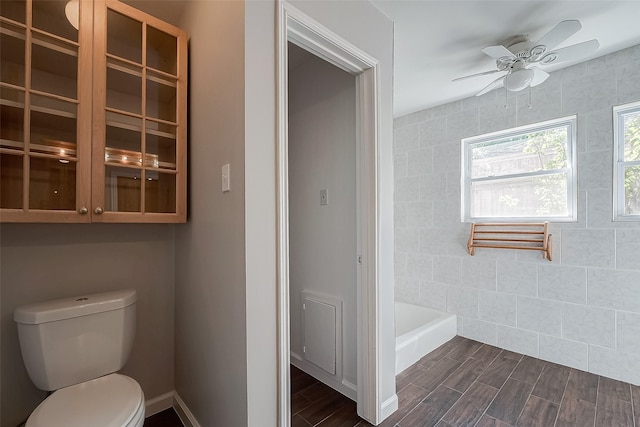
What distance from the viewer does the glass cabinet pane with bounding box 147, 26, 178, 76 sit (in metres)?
1.58

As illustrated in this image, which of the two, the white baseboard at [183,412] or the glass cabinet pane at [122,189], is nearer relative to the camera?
the glass cabinet pane at [122,189]

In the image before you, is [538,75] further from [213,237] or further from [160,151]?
[160,151]

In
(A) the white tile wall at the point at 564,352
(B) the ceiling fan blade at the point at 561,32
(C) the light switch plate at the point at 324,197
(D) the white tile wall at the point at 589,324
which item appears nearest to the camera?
(B) the ceiling fan blade at the point at 561,32

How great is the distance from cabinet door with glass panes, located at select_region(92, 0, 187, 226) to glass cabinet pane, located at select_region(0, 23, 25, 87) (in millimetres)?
253

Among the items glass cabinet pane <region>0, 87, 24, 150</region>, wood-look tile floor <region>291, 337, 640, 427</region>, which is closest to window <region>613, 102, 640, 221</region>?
wood-look tile floor <region>291, 337, 640, 427</region>

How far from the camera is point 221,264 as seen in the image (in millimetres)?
1344

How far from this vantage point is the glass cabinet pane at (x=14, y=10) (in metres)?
1.23

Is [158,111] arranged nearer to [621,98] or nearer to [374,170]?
[374,170]

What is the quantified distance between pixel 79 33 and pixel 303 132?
1405 mm

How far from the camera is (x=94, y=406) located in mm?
1200

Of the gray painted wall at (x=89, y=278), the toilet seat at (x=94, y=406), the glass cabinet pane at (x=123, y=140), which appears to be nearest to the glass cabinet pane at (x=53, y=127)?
the glass cabinet pane at (x=123, y=140)

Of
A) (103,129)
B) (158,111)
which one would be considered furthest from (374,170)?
(103,129)

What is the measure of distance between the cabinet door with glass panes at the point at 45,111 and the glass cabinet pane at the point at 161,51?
0.85ft

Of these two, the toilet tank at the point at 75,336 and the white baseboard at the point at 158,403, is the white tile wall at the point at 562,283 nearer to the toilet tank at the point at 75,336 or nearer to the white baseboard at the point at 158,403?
the white baseboard at the point at 158,403
